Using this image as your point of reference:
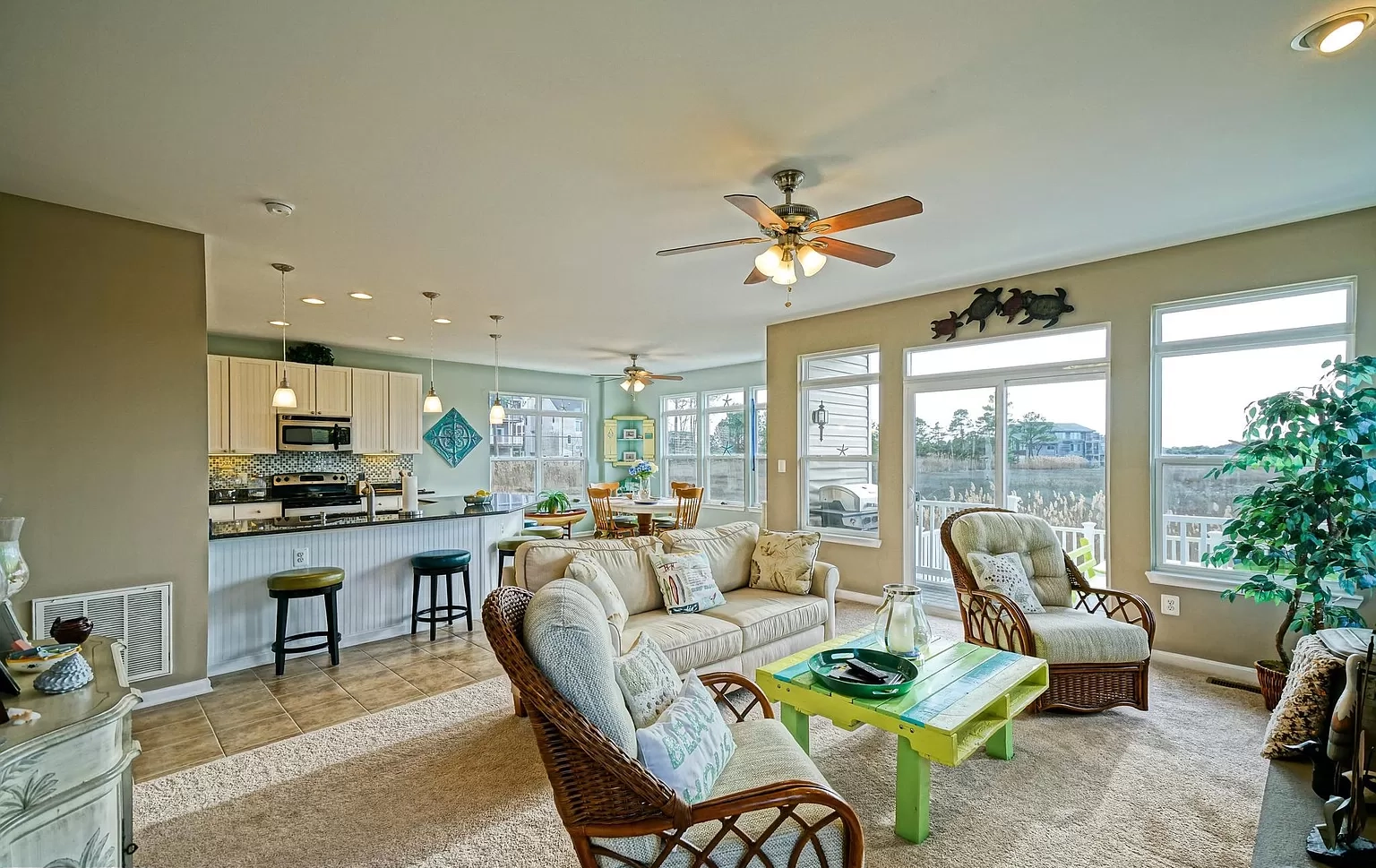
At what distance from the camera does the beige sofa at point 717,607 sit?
314 centimetres

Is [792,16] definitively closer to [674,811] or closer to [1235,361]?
[674,811]

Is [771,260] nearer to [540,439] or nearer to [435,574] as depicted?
[435,574]

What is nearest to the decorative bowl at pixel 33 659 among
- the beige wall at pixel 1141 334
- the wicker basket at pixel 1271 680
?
the wicker basket at pixel 1271 680

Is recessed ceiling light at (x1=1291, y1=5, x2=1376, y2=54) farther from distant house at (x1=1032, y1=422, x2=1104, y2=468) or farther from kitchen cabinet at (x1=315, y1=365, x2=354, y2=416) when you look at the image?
kitchen cabinet at (x1=315, y1=365, x2=354, y2=416)

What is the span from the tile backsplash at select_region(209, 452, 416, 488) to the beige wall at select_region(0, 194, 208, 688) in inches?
126

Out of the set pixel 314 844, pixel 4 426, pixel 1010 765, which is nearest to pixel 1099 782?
pixel 1010 765

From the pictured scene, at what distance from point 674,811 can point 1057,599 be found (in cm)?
311

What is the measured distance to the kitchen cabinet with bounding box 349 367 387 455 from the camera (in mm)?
7215

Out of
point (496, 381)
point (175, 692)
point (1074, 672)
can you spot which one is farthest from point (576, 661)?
point (496, 381)

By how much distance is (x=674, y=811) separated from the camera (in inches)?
56.0

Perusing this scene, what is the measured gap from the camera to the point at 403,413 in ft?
25.2

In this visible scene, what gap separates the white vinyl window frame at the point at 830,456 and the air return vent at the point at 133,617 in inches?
184

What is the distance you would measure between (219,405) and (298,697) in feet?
13.6

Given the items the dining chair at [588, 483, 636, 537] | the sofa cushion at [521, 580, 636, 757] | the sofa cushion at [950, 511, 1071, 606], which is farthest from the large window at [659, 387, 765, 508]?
the sofa cushion at [521, 580, 636, 757]
